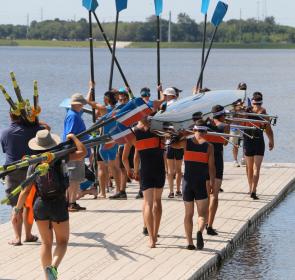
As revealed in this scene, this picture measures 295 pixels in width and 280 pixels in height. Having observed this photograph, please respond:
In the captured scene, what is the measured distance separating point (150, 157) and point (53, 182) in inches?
93.7

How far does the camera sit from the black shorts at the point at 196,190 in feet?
39.9

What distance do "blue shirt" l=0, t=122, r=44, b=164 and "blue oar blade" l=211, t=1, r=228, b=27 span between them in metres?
8.97

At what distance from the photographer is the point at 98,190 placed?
16875 millimetres

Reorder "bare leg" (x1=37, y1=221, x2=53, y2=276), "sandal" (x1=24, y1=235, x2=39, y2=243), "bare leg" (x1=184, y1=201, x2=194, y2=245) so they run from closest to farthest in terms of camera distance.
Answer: "bare leg" (x1=37, y1=221, x2=53, y2=276), "bare leg" (x1=184, y1=201, x2=194, y2=245), "sandal" (x1=24, y1=235, x2=39, y2=243)

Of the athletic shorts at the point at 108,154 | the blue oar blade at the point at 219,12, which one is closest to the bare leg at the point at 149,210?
the athletic shorts at the point at 108,154

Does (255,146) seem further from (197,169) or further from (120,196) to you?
(197,169)

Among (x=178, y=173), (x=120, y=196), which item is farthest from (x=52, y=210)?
(x=178, y=173)

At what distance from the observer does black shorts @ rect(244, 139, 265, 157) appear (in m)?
16.1

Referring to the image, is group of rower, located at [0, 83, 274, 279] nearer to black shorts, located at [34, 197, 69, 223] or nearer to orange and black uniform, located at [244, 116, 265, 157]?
black shorts, located at [34, 197, 69, 223]

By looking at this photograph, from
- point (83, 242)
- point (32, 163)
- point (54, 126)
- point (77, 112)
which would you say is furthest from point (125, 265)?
point (54, 126)

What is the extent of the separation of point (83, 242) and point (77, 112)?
2.16 m

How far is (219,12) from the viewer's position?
67.7 ft

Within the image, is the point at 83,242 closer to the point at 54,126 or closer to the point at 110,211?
the point at 110,211

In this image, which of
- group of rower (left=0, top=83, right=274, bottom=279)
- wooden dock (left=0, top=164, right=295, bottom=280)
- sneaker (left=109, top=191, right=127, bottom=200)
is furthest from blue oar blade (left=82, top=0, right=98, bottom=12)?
sneaker (left=109, top=191, right=127, bottom=200)
